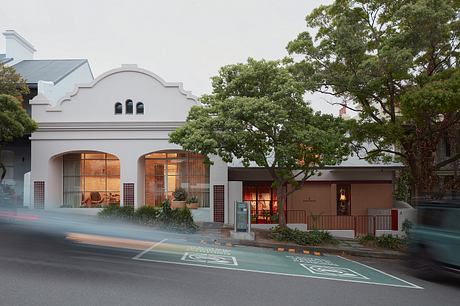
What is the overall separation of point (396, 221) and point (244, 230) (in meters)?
7.89

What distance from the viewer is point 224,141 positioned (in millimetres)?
14633

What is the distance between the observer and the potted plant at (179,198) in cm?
1931

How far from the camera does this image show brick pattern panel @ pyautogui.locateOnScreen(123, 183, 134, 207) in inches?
728

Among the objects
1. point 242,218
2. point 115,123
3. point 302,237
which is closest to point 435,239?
→ point 302,237

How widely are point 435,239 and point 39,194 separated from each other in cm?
1652

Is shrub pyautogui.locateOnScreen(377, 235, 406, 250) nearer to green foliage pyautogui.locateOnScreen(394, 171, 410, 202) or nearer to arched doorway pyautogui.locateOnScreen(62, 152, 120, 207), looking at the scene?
green foliage pyautogui.locateOnScreen(394, 171, 410, 202)

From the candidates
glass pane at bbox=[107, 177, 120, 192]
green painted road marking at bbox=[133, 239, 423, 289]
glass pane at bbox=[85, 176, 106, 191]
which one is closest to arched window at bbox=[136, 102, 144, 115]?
glass pane at bbox=[107, 177, 120, 192]

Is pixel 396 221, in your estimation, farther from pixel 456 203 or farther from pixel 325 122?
pixel 456 203

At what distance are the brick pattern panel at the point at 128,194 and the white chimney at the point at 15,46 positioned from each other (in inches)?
517

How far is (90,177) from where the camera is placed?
797 inches

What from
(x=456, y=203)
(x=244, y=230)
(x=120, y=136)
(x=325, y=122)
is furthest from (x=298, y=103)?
(x=120, y=136)

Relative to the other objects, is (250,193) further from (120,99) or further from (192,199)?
(120,99)

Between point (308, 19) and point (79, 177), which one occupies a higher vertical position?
point (308, 19)

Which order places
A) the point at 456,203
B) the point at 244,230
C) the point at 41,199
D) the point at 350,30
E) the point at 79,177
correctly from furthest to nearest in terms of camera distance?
the point at 79,177, the point at 41,199, the point at 244,230, the point at 350,30, the point at 456,203
